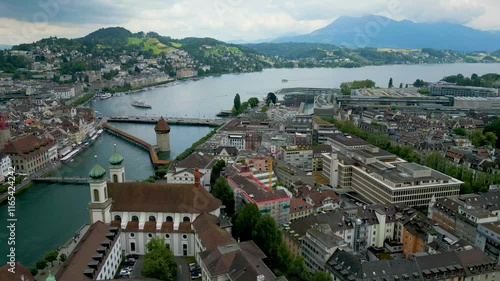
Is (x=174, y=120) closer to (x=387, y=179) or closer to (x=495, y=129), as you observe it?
(x=387, y=179)

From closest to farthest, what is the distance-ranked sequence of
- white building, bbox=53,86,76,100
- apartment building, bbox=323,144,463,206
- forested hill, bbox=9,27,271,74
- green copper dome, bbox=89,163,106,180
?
green copper dome, bbox=89,163,106,180 → apartment building, bbox=323,144,463,206 → white building, bbox=53,86,76,100 → forested hill, bbox=9,27,271,74

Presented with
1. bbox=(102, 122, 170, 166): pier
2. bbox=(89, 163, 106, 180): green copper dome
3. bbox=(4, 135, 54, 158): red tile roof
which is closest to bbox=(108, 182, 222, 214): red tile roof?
bbox=(89, 163, 106, 180): green copper dome

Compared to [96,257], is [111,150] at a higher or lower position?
lower

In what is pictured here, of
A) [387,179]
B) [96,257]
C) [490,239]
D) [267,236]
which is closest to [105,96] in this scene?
[387,179]

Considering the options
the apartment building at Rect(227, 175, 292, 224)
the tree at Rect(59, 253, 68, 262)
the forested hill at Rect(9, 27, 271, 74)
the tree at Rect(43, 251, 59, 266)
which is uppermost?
the forested hill at Rect(9, 27, 271, 74)

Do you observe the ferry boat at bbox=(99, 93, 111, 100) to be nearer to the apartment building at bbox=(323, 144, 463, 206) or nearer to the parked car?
the apartment building at bbox=(323, 144, 463, 206)

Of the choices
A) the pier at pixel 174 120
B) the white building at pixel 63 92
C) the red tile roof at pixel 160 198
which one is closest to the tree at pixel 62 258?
the red tile roof at pixel 160 198

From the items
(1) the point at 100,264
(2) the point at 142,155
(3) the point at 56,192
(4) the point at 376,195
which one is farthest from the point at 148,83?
(1) the point at 100,264
